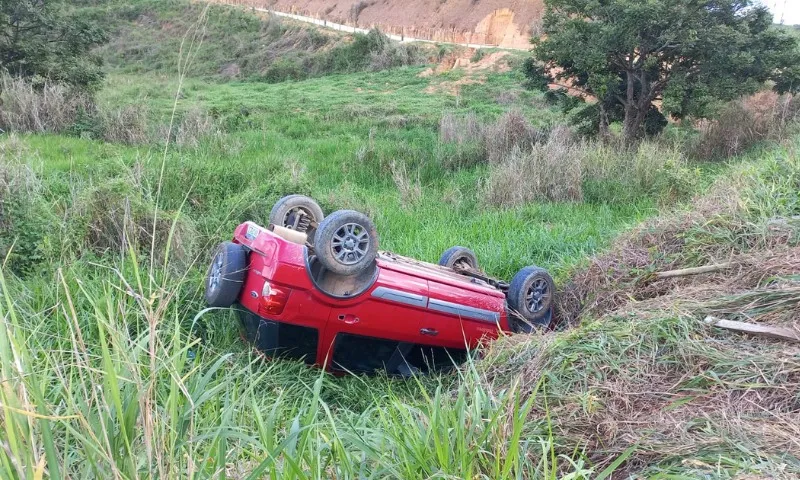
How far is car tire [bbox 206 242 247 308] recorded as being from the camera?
3.85 meters

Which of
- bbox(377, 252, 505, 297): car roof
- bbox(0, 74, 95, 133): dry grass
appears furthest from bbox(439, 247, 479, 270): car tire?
bbox(0, 74, 95, 133): dry grass

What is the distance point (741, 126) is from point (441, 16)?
3249 cm

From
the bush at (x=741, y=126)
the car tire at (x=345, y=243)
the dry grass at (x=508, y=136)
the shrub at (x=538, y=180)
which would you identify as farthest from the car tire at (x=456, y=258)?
the bush at (x=741, y=126)

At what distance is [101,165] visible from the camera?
26.7ft

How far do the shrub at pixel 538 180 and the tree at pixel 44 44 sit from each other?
9.82m

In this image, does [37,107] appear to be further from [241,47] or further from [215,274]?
[241,47]

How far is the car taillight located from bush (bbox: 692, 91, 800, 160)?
9507 millimetres

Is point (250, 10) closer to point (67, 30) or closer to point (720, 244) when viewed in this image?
point (67, 30)

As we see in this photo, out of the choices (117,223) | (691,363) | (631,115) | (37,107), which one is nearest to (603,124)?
(631,115)

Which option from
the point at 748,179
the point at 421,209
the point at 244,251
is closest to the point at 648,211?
the point at 748,179

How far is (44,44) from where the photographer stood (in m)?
13.5

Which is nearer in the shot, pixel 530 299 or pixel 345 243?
pixel 345 243

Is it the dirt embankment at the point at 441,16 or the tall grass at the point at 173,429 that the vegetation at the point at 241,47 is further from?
the tall grass at the point at 173,429

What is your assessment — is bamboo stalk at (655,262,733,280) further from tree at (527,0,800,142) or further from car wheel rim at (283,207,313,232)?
tree at (527,0,800,142)
